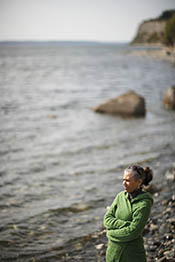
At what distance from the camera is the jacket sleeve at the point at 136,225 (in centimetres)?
345

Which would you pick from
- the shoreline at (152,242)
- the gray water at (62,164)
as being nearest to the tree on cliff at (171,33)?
the gray water at (62,164)

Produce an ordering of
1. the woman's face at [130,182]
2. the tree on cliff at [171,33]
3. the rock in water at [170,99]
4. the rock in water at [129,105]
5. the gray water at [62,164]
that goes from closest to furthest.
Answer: the woman's face at [130,182] → the gray water at [62,164] → the rock in water at [129,105] → the rock in water at [170,99] → the tree on cliff at [171,33]

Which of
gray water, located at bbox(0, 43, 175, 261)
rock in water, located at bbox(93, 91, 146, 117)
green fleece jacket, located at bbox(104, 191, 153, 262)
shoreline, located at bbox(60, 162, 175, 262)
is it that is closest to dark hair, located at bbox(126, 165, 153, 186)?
green fleece jacket, located at bbox(104, 191, 153, 262)

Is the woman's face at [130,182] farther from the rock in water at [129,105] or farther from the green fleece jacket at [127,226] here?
the rock in water at [129,105]

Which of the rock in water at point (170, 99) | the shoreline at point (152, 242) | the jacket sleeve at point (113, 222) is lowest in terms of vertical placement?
the rock in water at point (170, 99)

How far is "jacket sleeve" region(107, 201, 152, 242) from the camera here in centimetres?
345

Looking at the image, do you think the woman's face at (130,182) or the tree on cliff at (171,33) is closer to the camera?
the woman's face at (130,182)

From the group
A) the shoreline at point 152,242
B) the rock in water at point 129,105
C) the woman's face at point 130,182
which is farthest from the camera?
the rock in water at point 129,105

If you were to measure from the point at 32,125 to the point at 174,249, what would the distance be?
14264 mm

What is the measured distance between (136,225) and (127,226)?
0.51 ft

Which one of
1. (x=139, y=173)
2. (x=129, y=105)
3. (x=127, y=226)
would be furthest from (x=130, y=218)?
(x=129, y=105)

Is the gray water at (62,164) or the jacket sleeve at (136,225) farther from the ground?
the jacket sleeve at (136,225)

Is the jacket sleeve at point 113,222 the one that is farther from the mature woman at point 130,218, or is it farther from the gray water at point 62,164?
the gray water at point 62,164

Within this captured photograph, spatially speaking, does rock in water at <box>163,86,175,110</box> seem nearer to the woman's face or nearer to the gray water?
the gray water
